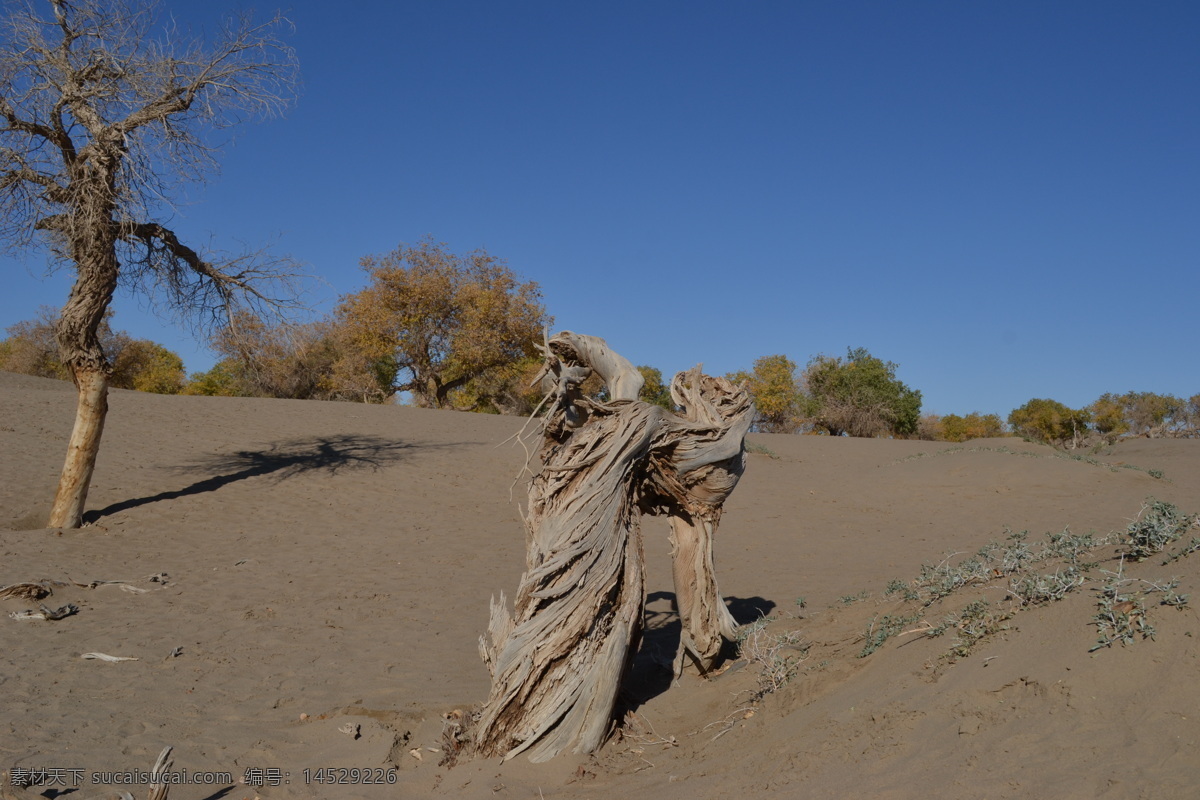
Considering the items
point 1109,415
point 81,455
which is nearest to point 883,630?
point 81,455

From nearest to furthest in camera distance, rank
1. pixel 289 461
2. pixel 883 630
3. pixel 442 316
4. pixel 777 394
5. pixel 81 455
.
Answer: pixel 883 630 < pixel 81 455 < pixel 289 461 < pixel 442 316 < pixel 777 394

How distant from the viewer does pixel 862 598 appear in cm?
743

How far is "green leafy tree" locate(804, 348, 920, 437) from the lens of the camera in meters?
38.2

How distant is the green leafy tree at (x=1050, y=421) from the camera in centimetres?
4869

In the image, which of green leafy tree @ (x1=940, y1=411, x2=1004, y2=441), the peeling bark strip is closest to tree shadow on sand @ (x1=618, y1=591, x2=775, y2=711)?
the peeling bark strip

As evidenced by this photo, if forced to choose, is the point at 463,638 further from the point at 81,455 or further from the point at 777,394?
the point at 777,394

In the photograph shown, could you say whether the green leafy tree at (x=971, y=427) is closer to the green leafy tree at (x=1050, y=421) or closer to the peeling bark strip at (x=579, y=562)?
the green leafy tree at (x=1050, y=421)

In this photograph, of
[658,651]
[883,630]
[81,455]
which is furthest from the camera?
[81,455]

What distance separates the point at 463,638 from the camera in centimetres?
830

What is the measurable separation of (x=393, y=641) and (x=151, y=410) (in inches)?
548

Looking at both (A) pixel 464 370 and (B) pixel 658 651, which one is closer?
(B) pixel 658 651

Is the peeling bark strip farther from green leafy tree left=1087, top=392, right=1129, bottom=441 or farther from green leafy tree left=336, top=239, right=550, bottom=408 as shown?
green leafy tree left=1087, top=392, right=1129, bottom=441

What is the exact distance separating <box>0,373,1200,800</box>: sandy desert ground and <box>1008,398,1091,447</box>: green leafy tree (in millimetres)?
35335

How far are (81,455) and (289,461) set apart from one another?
5134 millimetres
